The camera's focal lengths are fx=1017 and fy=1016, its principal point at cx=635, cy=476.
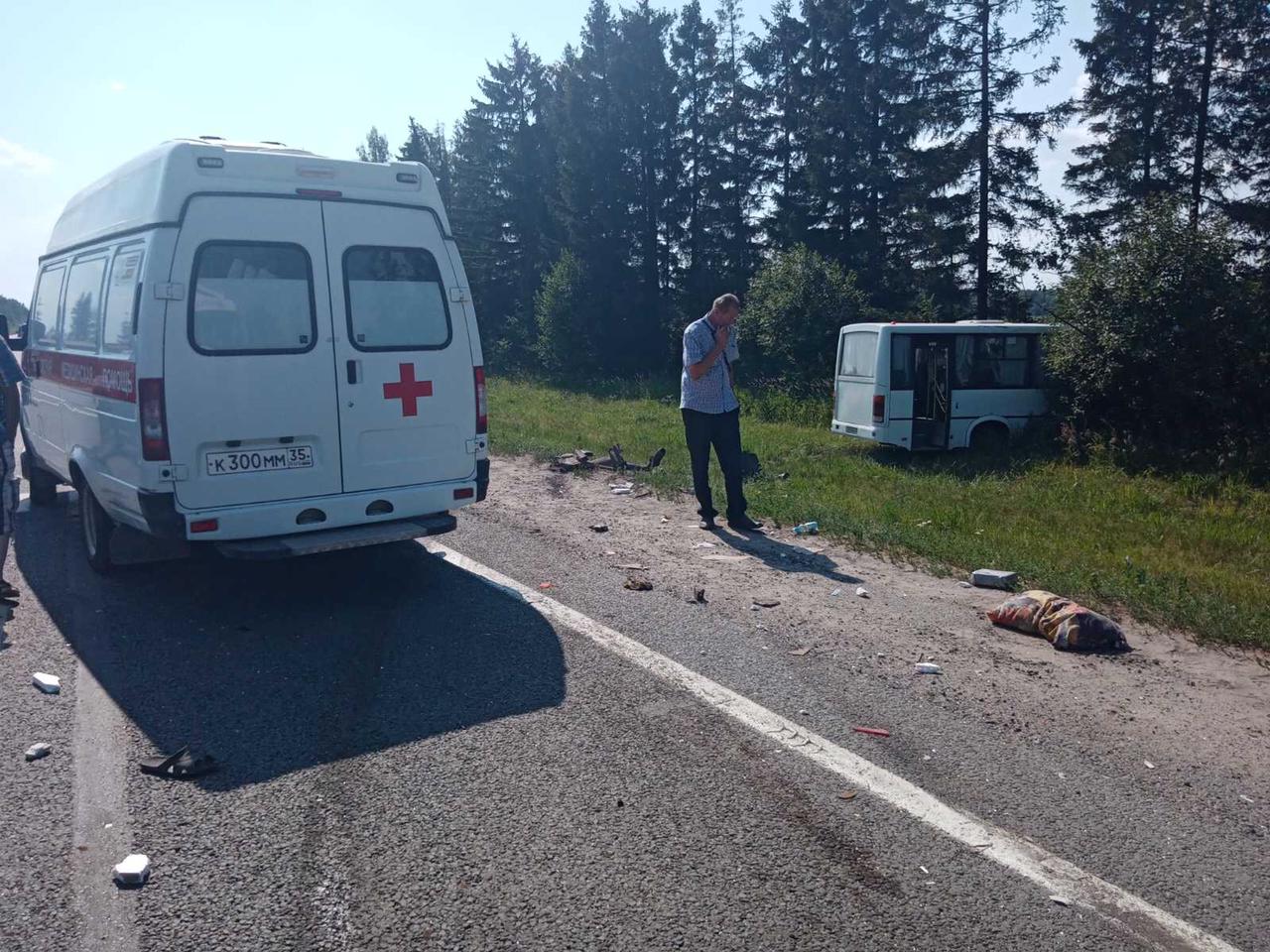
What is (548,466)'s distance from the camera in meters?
13.6

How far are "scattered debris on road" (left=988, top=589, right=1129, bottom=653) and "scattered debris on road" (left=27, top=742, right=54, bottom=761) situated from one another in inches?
210

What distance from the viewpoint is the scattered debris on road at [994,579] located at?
7418mm

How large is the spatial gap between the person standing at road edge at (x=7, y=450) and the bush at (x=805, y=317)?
58.5ft

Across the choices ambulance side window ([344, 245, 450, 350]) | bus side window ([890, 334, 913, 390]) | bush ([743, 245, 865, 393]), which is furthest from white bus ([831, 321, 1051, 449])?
ambulance side window ([344, 245, 450, 350])

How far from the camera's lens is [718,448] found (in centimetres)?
935

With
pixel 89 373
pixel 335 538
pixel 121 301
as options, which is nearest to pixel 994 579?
pixel 335 538

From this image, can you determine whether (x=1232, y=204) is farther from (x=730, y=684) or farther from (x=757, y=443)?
(x=730, y=684)

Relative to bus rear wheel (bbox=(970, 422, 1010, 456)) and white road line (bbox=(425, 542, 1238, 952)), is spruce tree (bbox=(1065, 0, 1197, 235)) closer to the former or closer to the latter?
bus rear wheel (bbox=(970, 422, 1010, 456))

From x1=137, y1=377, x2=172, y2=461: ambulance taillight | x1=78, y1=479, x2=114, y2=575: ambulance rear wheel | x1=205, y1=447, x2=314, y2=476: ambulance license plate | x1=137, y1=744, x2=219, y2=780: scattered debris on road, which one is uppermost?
x1=137, y1=377, x2=172, y2=461: ambulance taillight

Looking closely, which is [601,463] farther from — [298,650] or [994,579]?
[298,650]

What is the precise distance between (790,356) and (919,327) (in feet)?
29.2

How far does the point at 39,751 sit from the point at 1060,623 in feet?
18.1

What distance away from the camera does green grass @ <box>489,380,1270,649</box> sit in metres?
7.20

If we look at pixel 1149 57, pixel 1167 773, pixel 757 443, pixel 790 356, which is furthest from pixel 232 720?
pixel 1149 57
